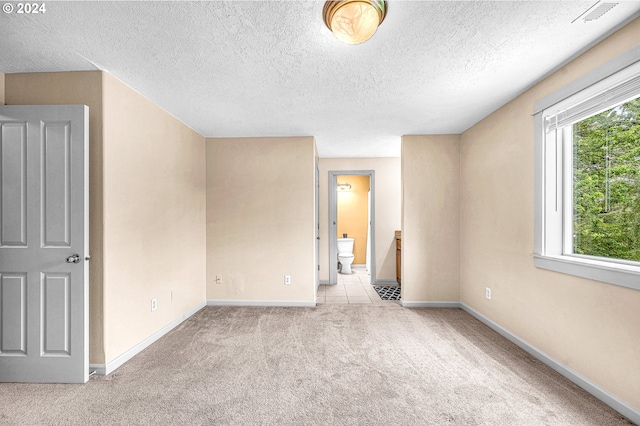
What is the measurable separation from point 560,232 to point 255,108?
3037 millimetres

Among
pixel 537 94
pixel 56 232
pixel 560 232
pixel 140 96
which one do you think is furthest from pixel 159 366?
pixel 537 94

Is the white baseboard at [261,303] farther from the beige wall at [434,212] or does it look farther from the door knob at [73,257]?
the door knob at [73,257]

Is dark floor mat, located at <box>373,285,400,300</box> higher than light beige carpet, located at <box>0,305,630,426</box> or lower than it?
lower

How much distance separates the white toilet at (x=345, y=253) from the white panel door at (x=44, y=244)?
4685 millimetres

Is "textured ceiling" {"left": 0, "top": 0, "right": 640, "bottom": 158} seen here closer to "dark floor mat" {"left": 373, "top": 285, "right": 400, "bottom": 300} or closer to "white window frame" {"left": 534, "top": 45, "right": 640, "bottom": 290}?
"white window frame" {"left": 534, "top": 45, "right": 640, "bottom": 290}

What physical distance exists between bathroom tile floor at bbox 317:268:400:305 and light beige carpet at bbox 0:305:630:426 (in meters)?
1.12

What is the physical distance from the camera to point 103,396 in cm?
194

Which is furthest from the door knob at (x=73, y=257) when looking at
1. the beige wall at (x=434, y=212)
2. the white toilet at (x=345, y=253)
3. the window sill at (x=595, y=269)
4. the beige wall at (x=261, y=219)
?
the white toilet at (x=345, y=253)

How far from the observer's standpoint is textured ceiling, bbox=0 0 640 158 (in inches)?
61.4

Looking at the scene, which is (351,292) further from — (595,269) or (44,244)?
(44,244)

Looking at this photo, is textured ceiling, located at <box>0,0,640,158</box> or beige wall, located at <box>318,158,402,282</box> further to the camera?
beige wall, located at <box>318,158,402,282</box>

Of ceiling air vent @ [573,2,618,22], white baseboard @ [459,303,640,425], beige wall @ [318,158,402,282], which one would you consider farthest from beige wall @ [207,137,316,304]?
ceiling air vent @ [573,2,618,22]

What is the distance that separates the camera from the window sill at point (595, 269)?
5.43ft

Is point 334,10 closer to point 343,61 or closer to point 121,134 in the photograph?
point 343,61
